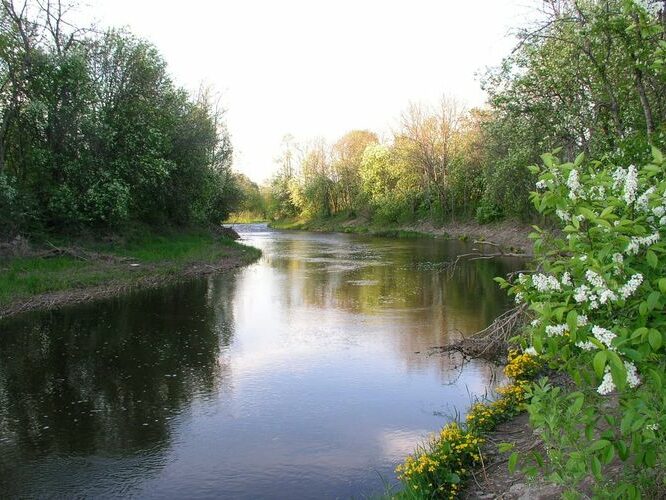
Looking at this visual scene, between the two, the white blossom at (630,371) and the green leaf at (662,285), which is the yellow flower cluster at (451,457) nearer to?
the white blossom at (630,371)

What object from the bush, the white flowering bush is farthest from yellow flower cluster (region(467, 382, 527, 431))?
the bush

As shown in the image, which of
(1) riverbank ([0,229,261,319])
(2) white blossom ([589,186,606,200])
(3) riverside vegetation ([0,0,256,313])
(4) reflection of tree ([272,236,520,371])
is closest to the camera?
(2) white blossom ([589,186,606,200])

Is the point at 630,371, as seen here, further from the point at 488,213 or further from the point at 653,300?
the point at 488,213

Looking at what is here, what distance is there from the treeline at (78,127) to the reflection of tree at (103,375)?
6.89m

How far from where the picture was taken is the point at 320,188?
80.6 m

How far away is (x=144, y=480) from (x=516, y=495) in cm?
464

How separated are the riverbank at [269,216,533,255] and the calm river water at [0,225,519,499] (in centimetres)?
1519

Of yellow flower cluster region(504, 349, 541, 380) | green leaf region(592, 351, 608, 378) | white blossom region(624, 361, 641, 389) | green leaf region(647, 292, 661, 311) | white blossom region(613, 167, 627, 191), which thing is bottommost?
yellow flower cluster region(504, 349, 541, 380)

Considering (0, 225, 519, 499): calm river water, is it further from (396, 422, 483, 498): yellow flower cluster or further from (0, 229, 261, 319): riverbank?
(0, 229, 261, 319): riverbank

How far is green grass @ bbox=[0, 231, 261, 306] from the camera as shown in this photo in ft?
63.0

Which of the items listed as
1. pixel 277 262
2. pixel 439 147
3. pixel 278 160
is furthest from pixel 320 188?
pixel 277 262

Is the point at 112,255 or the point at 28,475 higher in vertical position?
the point at 112,255

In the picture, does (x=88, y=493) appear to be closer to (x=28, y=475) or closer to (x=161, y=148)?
(x=28, y=475)

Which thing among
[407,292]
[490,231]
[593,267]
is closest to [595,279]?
[593,267]
